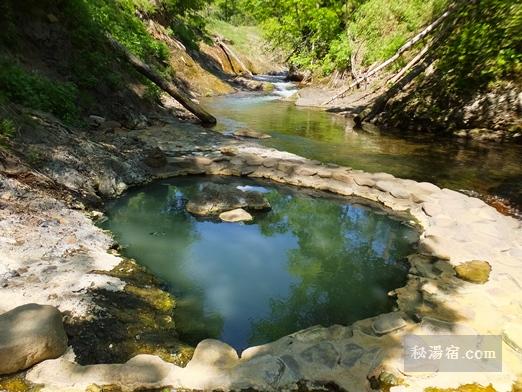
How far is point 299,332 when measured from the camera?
11.8 ft

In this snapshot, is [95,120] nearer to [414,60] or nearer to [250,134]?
[250,134]

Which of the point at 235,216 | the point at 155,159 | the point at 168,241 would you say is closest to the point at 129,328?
the point at 168,241

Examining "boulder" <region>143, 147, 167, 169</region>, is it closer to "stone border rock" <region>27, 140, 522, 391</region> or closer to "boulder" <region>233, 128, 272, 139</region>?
"boulder" <region>233, 128, 272, 139</region>

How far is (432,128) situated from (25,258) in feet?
36.0

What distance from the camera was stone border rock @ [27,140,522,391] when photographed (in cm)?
293

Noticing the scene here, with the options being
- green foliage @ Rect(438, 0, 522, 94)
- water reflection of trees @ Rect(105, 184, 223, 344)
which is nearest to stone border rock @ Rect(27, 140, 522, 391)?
water reflection of trees @ Rect(105, 184, 223, 344)

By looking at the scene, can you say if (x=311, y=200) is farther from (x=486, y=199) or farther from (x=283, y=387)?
(x=283, y=387)

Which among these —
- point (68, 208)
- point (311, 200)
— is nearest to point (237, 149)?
point (311, 200)

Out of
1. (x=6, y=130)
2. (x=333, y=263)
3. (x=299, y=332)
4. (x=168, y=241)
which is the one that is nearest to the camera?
(x=299, y=332)

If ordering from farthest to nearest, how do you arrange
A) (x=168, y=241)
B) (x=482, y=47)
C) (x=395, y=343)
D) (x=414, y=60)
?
(x=414, y=60) < (x=482, y=47) < (x=168, y=241) < (x=395, y=343)

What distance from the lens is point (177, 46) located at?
70.3 feet

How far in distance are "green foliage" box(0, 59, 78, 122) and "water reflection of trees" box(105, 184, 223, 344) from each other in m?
2.74

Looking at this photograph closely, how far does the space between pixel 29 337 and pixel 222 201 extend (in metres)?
3.97

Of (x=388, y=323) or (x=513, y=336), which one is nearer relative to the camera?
(x=513, y=336)
